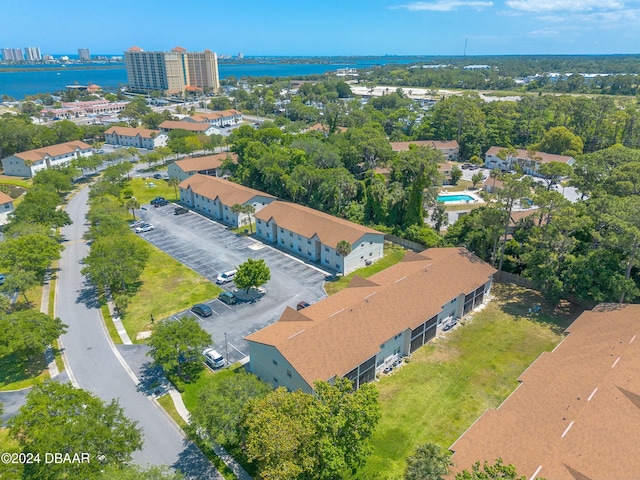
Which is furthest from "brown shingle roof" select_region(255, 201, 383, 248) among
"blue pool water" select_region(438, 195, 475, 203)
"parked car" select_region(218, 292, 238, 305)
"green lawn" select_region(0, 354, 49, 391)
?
"green lawn" select_region(0, 354, 49, 391)

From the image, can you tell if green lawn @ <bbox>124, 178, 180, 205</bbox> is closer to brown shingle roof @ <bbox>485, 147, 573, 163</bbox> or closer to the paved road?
the paved road

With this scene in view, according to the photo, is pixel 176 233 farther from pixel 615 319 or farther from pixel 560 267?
pixel 615 319

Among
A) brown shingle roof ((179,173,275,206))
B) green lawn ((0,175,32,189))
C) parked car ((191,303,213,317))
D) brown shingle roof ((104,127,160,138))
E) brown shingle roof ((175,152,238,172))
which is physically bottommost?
parked car ((191,303,213,317))

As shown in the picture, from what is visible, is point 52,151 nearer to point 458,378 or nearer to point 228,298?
point 228,298

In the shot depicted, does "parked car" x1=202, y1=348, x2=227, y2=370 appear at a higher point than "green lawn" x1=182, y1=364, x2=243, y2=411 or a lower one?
higher

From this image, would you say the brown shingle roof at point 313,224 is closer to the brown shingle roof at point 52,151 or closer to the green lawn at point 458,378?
the green lawn at point 458,378

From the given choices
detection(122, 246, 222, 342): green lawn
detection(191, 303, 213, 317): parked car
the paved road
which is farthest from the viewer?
detection(122, 246, 222, 342): green lawn

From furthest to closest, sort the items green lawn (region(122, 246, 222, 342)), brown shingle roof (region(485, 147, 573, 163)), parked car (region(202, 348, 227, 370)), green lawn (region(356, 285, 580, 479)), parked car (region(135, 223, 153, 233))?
1. brown shingle roof (region(485, 147, 573, 163))
2. parked car (region(135, 223, 153, 233))
3. green lawn (region(122, 246, 222, 342))
4. parked car (region(202, 348, 227, 370))
5. green lawn (region(356, 285, 580, 479))

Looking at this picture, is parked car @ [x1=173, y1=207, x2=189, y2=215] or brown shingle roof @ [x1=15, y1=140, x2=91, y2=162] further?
brown shingle roof @ [x1=15, y1=140, x2=91, y2=162]
